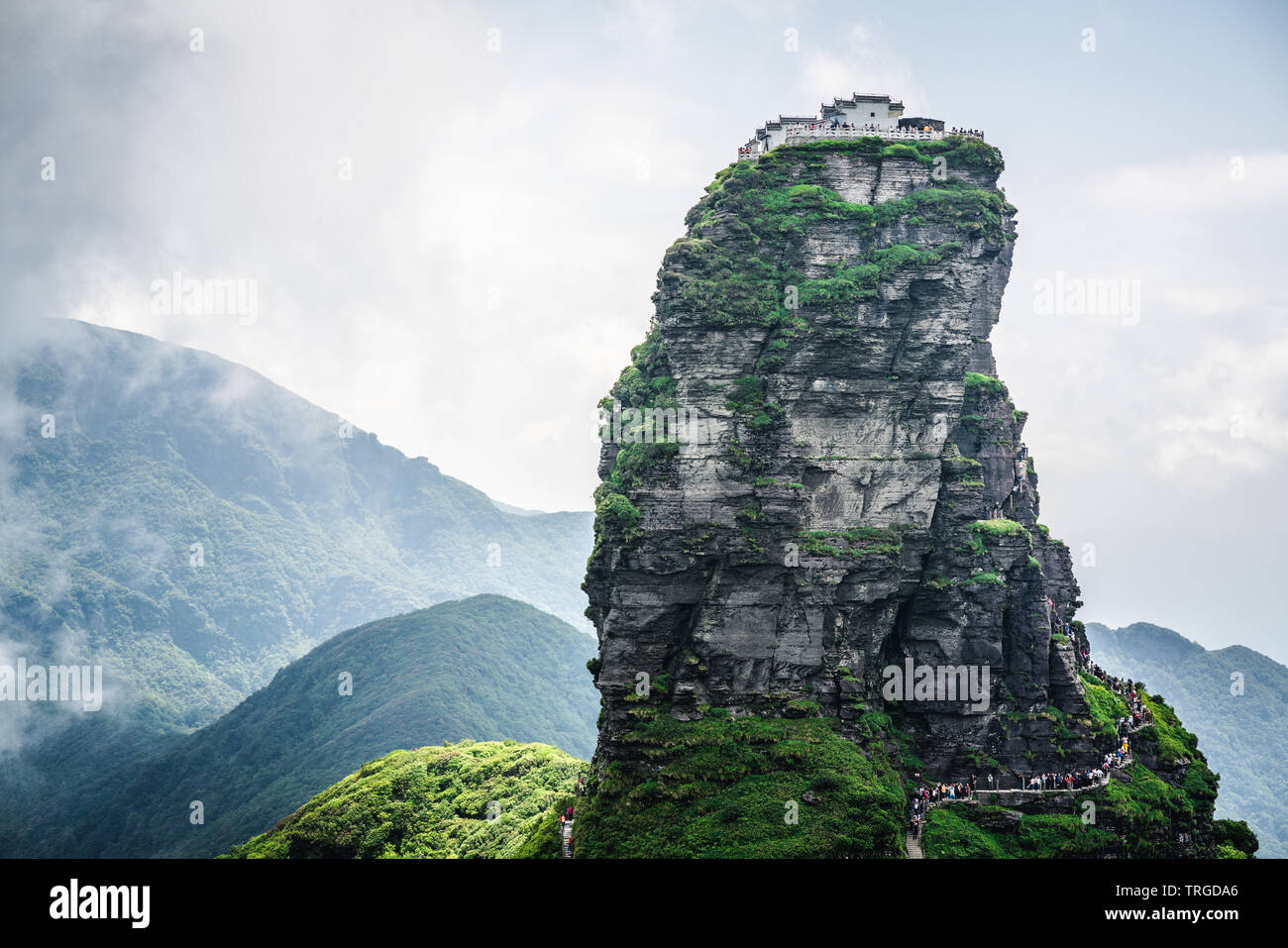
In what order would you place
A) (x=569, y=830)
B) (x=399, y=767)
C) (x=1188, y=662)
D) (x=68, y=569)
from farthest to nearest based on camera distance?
(x=68, y=569)
(x=1188, y=662)
(x=399, y=767)
(x=569, y=830)

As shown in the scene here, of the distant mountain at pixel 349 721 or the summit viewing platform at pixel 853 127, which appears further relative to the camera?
the distant mountain at pixel 349 721

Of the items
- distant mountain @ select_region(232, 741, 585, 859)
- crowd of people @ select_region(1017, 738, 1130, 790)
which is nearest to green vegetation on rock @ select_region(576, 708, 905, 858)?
crowd of people @ select_region(1017, 738, 1130, 790)

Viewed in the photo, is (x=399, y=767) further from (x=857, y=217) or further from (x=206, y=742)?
(x=206, y=742)

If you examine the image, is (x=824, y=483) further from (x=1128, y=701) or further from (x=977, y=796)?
(x=1128, y=701)

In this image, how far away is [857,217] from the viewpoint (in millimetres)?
54344

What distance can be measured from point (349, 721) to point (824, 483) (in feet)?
255

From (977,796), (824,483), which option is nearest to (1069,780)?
(977,796)

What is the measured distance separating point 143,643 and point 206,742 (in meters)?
62.8

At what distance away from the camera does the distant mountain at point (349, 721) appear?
321 feet

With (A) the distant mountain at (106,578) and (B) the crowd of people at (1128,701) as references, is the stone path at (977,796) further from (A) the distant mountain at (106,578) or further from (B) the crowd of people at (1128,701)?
(A) the distant mountain at (106,578)

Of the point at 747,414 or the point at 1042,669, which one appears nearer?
the point at 747,414

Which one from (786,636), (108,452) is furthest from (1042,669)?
(108,452)

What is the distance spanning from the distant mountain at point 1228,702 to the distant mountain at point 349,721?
271 ft

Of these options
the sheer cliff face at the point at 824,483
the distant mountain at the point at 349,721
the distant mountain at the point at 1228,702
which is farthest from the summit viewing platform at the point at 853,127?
the distant mountain at the point at 1228,702
